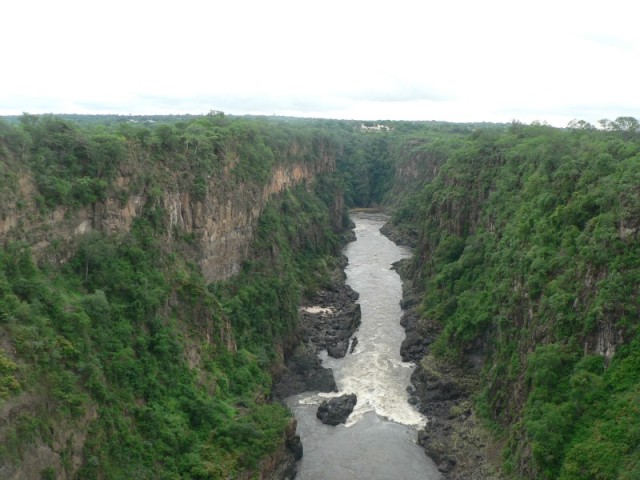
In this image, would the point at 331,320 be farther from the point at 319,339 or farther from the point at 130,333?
the point at 130,333

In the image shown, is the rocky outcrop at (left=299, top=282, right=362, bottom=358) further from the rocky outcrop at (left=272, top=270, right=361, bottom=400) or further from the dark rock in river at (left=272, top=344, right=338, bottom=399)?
the dark rock in river at (left=272, top=344, right=338, bottom=399)

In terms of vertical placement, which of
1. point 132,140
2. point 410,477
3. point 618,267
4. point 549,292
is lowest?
point 410,477

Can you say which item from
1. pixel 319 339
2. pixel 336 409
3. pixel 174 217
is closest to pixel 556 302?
pixel 336 409

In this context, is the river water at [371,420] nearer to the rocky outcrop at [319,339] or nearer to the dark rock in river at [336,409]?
the dark rock in river at [336,409]

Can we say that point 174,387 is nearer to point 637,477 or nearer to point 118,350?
point 118,350

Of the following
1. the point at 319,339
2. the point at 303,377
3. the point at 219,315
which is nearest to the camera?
the point at 219,315

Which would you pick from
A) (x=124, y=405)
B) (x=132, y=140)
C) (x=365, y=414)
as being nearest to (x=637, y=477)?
(x=365, y=414)

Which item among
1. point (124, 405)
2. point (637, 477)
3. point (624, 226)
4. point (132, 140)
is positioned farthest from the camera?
point (132, 140)
